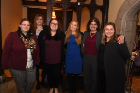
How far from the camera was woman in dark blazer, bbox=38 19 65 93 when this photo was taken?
6.84 ft

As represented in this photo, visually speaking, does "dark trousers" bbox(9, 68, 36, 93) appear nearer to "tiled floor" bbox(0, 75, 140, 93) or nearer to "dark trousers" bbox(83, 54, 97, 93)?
"tiled floor" bbox(0, 75, 140, 93)

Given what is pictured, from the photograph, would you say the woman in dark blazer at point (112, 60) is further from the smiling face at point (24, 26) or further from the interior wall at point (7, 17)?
the interior wall at point (7, 17)

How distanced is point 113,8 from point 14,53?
8.53 feet

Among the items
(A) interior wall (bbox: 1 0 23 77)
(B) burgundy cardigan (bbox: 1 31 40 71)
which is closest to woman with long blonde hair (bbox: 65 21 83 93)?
(B) burgundy cardigan (bbox: 1 31 40 71)

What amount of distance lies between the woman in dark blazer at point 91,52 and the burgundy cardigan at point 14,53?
107 centimetres

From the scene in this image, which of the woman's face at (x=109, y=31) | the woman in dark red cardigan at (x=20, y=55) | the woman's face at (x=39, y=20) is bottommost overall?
the woman in dark red cardigan at (x=20, y=55)

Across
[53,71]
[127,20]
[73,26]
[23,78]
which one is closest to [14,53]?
[23,78]

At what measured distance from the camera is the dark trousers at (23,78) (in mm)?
1758

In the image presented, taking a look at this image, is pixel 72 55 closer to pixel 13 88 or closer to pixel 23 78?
pixel 23 78

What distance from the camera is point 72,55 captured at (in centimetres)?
216

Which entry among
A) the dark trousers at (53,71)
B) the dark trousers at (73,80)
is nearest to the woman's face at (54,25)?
the dark trousers at (53,71)

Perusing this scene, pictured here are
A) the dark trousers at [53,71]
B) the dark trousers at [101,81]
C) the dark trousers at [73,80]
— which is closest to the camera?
the dark trousers at [101,81]

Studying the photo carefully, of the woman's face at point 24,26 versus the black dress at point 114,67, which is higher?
the woman's face at point 24,26

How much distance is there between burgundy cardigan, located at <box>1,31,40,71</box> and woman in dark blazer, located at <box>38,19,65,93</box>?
44cm
